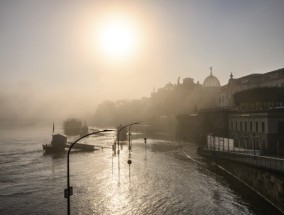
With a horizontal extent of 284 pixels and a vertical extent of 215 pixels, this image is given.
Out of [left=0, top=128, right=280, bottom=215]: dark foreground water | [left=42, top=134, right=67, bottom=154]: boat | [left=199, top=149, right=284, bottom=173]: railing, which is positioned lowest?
[left=0, top=128, right=280, bottom=215]: dark foreground water

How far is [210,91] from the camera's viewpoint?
6757 inches

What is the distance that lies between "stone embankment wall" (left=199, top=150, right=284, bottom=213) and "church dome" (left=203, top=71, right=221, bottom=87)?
123746mm

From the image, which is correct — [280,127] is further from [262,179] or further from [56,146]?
[56,146]

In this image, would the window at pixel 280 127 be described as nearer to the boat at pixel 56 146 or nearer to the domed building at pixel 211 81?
the boat at pixel 56 146

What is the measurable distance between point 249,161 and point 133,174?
23.3 metres

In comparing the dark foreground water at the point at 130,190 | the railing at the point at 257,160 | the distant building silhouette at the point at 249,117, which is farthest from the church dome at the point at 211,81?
the railing at the point at 257,160

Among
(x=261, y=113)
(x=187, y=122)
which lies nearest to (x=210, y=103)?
(x=187, y=122)

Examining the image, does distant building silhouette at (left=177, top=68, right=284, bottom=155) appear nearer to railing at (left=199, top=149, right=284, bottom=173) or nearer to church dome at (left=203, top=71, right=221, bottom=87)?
railing at (left=199, top=149, right=284, bottom=173)

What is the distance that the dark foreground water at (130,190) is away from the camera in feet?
135

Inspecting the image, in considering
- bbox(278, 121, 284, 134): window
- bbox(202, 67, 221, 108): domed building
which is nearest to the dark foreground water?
bbox(278, 121, 284, 134): window

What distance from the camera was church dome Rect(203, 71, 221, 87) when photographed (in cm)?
17850

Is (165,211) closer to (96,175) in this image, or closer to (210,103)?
(96,175)

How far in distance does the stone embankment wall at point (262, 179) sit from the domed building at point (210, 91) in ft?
361

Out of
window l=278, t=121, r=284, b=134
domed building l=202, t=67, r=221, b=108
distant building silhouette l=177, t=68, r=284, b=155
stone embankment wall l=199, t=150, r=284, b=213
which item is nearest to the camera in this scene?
stone embankment wall l=199, t=150, r=284, b=213
